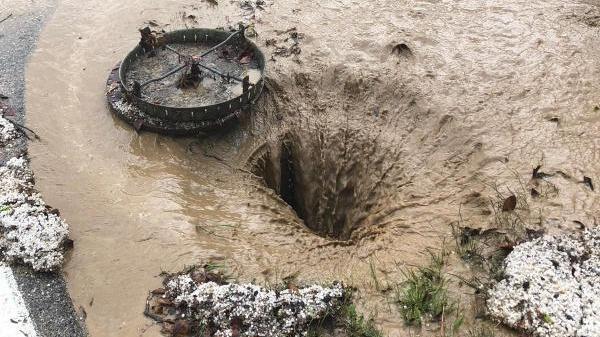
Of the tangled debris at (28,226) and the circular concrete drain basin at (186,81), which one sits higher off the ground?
the circular concrete drain basin at (186,81)

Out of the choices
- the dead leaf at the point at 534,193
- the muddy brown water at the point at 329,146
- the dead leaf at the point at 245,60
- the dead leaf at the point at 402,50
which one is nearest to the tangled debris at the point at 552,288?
the muddy brown water at the point at 329,146

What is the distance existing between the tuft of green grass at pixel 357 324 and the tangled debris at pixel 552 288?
85cm

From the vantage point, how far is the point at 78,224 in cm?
427

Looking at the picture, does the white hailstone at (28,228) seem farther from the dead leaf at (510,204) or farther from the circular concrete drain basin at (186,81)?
the dead leaf at (510,204)

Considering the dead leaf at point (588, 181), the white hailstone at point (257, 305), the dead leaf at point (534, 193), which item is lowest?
the white hailstone at point (257, 305)

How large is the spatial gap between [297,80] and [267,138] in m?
0.82

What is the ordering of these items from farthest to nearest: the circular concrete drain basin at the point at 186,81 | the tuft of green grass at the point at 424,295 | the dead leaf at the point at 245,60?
1. the dead leaf at the point at 245,60
2. the circular concrete drain basin at the point at 186,81
3. the tuft of green grass at the point at 424,295

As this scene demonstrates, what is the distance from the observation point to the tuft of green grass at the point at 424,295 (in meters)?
3.62

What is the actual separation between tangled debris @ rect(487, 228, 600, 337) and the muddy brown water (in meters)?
0.27

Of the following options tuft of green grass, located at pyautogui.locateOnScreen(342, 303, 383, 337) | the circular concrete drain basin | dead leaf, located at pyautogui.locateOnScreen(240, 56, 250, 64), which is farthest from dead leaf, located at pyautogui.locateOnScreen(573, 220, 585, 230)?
dead leaf, located at pyautogui.locateOnScreen(240, 56, 250, 64)

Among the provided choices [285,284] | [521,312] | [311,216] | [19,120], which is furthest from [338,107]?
[19,120]

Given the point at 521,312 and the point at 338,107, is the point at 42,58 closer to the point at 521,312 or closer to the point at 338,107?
the point at 338,107

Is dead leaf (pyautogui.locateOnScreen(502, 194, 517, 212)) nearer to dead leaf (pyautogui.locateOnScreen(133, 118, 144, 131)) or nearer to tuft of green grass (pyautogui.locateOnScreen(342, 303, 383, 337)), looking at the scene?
tuft of green grass (pyautogui.locateOnScreen(342, 303, 383, 337))

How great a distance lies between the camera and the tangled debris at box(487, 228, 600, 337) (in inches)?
137
